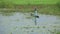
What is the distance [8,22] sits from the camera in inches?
154

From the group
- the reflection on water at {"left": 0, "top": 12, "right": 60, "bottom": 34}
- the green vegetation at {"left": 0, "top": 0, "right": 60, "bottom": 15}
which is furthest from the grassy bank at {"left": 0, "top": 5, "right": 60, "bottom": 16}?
the reflection on water at {"left": 0, "top": 12, "right": 60, "bottom": 34}

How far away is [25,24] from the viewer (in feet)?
12.8

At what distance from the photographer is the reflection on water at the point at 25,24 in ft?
12.3

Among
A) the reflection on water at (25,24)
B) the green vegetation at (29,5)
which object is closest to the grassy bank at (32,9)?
the green vegetation at (29,5)

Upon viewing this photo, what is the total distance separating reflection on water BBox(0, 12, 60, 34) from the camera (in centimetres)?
375

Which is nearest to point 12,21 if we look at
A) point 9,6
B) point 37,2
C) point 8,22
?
point 8,22

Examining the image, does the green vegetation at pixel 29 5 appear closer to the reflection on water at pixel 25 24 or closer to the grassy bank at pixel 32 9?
the grassy bank at pixel 32 9

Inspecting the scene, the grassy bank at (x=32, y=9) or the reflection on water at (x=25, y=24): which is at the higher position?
the grassy bank at (x=32, y=9)

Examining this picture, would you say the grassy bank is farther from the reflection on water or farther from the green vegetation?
the reflection on water

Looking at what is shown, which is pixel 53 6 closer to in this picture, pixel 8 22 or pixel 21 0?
pixel 21 0

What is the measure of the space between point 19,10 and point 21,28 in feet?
1.18

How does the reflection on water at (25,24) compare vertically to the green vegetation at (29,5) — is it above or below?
below

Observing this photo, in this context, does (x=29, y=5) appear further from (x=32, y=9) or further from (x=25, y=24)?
(x=25, y=24)

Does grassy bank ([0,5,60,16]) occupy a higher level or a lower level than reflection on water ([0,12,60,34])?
higher
